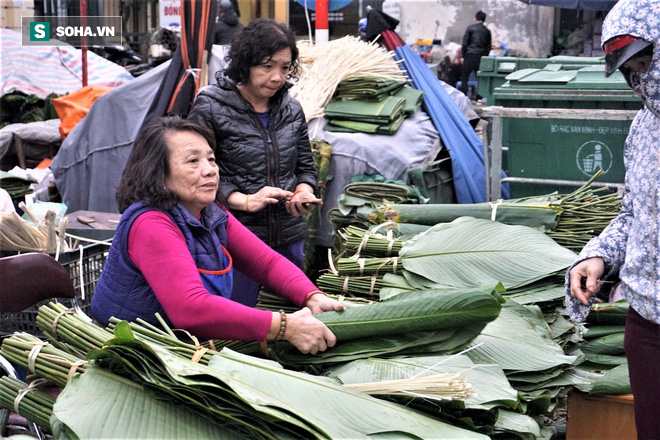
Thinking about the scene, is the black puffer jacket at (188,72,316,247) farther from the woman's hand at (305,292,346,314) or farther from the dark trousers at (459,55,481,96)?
the dark trousers at (459,55,481,96)

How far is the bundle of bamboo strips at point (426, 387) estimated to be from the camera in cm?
195

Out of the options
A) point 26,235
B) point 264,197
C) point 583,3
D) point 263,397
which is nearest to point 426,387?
point 263,397

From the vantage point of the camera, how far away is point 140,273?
94.1 inches

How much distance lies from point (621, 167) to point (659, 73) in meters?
3.69

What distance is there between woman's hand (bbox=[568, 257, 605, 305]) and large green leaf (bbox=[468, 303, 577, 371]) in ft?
0.89

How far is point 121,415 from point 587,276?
1372 mm

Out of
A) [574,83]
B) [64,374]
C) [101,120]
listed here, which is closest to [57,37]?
[101,120]

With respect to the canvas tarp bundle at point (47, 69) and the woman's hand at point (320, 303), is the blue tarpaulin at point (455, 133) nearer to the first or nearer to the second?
the woman's hand at point (320, 303)

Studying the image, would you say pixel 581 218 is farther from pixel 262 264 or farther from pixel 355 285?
pixel 262 264

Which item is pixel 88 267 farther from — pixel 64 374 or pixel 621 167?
pixel 621 167

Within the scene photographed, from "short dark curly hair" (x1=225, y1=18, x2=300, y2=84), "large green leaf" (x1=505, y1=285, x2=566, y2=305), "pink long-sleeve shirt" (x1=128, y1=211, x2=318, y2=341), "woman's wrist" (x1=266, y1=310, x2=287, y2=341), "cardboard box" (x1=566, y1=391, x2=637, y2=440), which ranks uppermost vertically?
"short dark curly hair" (x1=225, y1=18, x2=300, y2=84)

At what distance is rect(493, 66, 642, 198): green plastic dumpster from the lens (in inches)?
222

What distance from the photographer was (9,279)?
291cm

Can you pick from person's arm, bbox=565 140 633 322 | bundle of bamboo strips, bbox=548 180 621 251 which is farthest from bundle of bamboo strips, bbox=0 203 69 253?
person's arm, bbox=565 140 633 322
